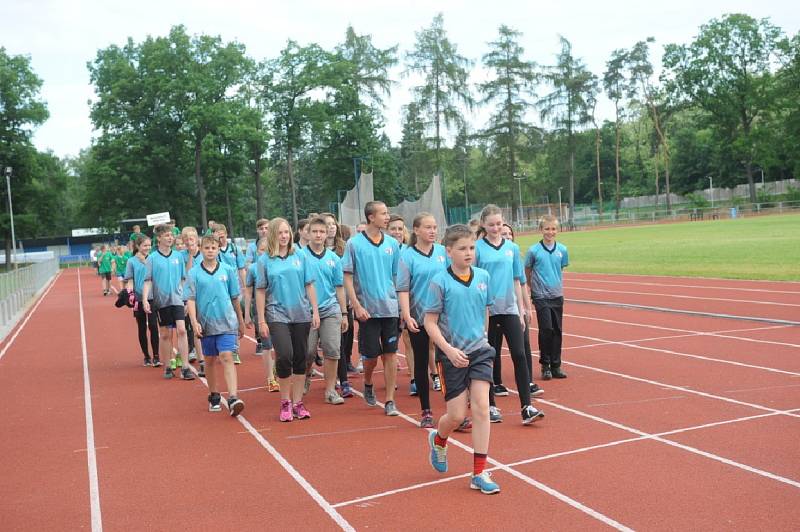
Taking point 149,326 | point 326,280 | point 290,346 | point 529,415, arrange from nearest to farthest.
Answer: point 529,415, point 290,346, point 326,280, point 149,326

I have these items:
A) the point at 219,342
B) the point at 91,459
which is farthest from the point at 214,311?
the point at 91,459

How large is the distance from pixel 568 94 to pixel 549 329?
61.0m

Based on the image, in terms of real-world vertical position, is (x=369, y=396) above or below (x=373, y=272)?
below

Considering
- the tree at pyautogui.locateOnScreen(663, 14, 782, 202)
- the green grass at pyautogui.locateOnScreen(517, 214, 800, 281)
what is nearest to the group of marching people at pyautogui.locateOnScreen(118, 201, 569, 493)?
the green grass at pyautogui.locateOnScreen(517, 214, 800, 281)

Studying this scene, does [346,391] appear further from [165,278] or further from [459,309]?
[459,309]

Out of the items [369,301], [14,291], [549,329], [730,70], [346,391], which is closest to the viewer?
[369,301]

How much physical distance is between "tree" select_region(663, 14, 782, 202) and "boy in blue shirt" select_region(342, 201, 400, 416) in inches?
2807

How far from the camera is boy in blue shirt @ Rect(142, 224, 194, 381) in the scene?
10977 millimetres

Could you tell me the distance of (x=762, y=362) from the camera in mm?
9492

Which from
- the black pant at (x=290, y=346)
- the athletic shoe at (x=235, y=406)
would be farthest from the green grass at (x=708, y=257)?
the athletic shoe at (x=235, y=406)

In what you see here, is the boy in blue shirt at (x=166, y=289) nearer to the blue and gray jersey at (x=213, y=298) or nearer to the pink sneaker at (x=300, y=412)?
the blue and gray jersey at (x=213, y=298)

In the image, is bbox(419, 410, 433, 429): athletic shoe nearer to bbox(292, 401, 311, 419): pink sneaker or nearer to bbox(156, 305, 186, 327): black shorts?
bbox(292, 401, 311, 419): pink sneaker

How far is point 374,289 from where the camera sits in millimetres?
8094

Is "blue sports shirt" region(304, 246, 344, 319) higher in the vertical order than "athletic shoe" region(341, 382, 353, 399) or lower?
higher
